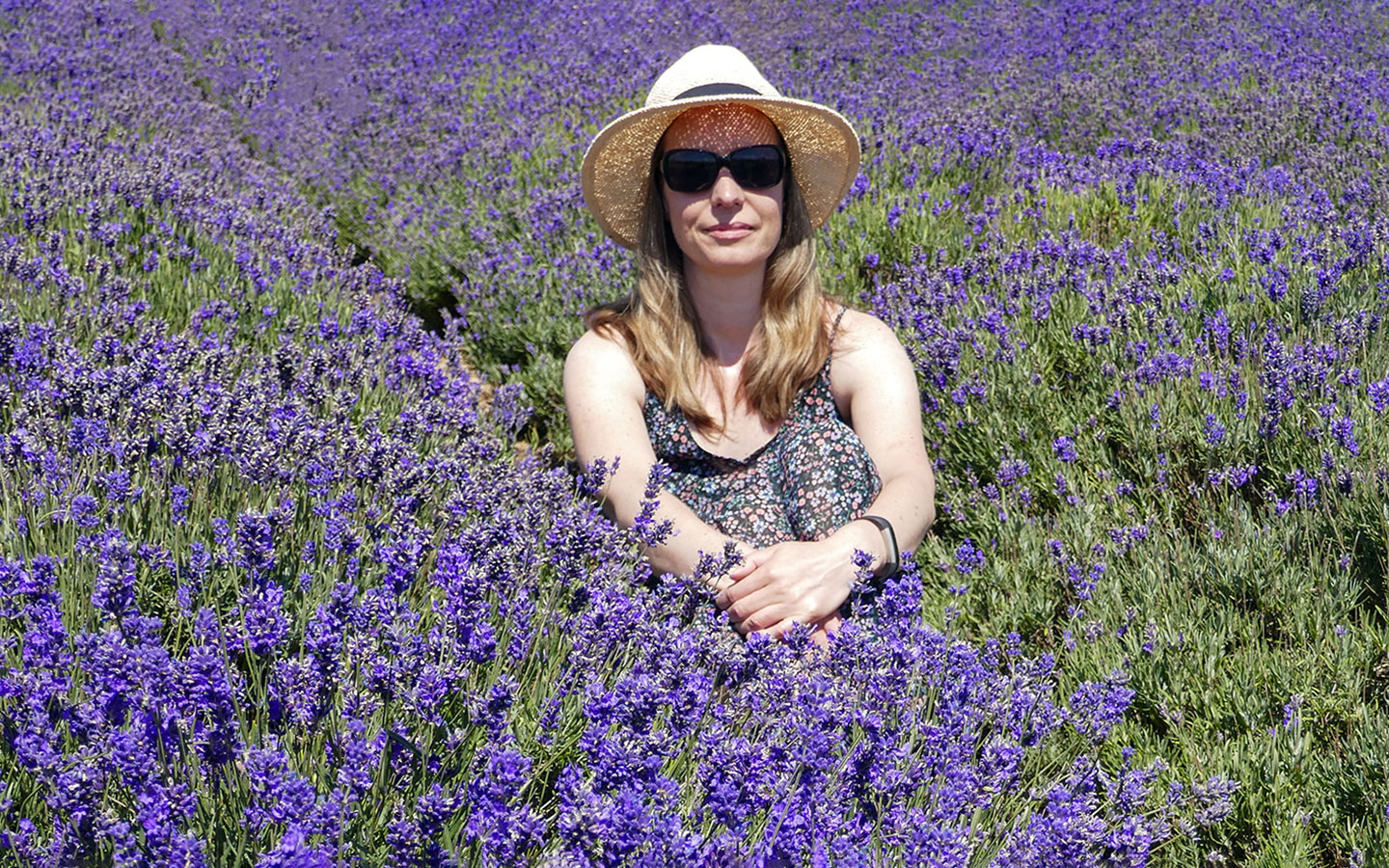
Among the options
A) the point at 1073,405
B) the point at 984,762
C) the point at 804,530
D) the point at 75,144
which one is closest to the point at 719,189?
the point at 804,530

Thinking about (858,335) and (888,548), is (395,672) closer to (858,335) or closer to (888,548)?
(888,548)

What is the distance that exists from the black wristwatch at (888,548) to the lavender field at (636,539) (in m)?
0.28

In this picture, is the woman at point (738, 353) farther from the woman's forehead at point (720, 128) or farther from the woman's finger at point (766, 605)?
the woman's finger at point (766, 605)

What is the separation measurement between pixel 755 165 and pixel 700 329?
53 centimetres

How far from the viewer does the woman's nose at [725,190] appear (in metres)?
3.20

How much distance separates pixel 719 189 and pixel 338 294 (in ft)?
6.82

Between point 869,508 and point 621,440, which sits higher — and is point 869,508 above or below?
below

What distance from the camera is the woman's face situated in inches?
127

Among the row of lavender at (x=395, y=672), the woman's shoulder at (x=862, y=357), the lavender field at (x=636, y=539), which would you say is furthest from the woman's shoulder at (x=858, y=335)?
the row of lavender at (x=395, y=672)

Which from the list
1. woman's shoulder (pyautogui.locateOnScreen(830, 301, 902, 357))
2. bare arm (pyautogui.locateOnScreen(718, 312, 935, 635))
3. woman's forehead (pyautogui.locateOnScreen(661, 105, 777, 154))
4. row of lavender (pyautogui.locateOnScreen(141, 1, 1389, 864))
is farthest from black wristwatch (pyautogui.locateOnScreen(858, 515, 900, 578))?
woman's forehead (pyautogui.locateOnScreen(661, 105, 777, 154))

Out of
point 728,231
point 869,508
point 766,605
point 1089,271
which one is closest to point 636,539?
point 766,605

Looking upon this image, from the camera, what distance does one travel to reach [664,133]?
135 inches

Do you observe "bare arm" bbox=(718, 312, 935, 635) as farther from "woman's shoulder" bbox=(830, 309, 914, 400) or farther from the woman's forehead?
the woman's forehead

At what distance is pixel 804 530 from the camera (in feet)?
10.4
